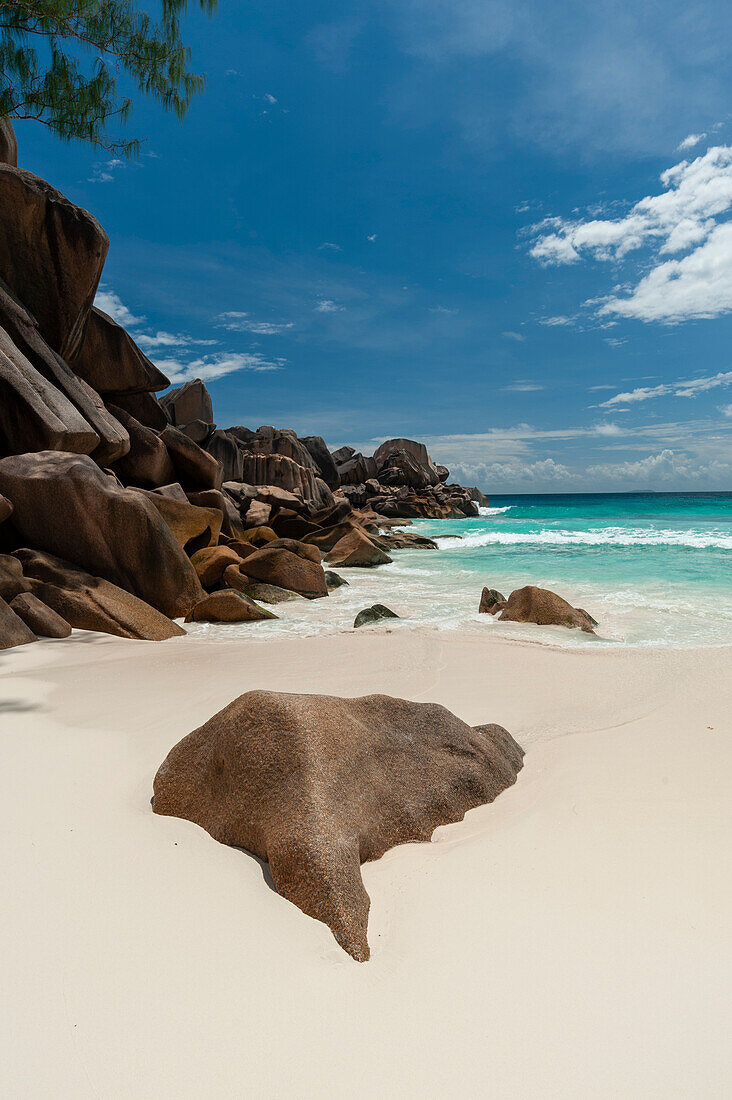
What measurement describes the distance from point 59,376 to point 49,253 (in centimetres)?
259

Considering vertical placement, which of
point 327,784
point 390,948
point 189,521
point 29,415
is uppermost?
point 29,415

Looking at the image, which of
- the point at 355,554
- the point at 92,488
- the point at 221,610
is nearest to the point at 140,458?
the point at 355,554

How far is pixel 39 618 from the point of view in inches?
219

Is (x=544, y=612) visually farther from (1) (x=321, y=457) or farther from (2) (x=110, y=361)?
(1) (x=321, y=457)

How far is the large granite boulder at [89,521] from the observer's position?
22.8ft

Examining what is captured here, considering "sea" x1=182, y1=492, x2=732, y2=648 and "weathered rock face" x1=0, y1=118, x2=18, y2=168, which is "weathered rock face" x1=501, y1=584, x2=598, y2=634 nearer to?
"sea" x1=182, y1=492, x2=732, y2=648

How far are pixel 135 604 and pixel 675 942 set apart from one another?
240 inches

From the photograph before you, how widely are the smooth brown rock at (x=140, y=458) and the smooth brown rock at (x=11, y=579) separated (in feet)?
22.8

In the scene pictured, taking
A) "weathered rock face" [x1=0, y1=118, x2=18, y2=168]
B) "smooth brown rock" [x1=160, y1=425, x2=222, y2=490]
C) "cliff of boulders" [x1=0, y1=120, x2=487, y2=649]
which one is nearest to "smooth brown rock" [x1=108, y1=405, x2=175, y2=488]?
"cliff of boulders" [x1=0, y1=120, x2=487, y2=649]

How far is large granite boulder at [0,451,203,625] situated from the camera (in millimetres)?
6961

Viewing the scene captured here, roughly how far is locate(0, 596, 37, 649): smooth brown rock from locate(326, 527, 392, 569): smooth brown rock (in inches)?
401

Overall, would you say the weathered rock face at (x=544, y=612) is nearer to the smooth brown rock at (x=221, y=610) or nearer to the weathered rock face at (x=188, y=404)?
the smooth brown rock at (x=221, y=610)

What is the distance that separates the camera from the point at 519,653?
228 inches

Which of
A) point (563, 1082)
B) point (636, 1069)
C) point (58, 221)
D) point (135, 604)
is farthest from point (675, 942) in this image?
point (58, 221)
